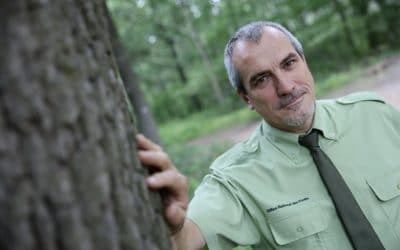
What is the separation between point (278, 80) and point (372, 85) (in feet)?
38.6

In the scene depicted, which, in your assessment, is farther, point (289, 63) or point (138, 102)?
point (138, 102)

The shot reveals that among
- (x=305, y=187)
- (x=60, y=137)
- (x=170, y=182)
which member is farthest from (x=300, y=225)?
(x=60, y=137)

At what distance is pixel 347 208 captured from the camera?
220cm

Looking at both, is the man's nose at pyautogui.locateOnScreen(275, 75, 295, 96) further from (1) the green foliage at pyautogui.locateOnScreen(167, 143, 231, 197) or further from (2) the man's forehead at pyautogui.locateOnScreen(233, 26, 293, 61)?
(1) the green foliage at pyautogui.locateOnScreen(167, 143, 231, 197)

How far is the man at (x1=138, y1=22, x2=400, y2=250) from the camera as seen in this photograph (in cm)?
224

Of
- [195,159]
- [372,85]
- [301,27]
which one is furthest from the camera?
[301,27]

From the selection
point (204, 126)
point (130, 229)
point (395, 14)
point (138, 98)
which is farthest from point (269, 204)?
point (395, 14)

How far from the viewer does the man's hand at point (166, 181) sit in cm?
118

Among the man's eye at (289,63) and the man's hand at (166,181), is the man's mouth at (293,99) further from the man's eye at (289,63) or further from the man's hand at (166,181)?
the man's hand at (166,181)

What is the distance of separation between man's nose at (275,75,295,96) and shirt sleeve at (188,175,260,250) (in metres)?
0.54

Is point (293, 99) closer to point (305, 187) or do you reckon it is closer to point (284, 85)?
point (284, 85)

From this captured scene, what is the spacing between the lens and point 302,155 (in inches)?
94.8

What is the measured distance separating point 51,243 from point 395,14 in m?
20.2

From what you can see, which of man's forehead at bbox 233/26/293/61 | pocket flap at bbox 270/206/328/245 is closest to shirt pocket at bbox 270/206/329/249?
pocket flap at bbox 270/206/328/245
